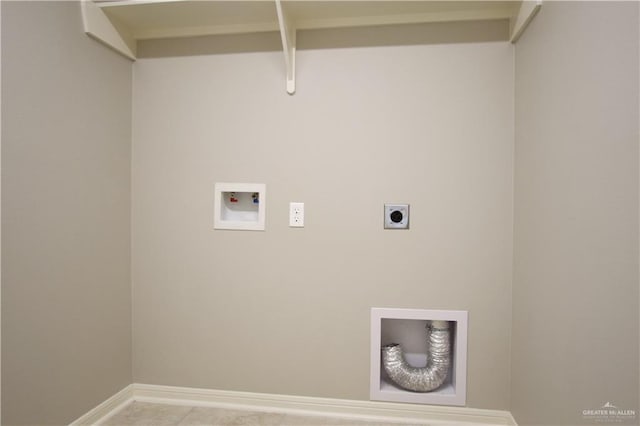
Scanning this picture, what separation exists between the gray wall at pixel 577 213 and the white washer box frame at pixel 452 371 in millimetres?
244

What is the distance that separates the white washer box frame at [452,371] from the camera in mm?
1557

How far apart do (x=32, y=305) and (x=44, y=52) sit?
1074 mm

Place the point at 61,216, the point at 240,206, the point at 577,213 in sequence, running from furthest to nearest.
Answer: the point at 240,206
the point at 61,216
the point at 577,213

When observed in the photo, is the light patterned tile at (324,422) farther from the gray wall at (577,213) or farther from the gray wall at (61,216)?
the gray wall at (61,216)

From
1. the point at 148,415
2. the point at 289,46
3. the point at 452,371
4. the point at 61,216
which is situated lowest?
the point at 148,415

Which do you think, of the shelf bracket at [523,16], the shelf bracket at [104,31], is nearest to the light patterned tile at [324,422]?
the shelf bracket at [523,16]

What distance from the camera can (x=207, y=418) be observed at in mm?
1603

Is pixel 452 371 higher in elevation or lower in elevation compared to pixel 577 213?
lower

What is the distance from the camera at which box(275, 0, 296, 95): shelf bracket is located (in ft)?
4.93

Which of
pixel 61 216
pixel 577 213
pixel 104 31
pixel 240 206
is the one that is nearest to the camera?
pixel 577 213

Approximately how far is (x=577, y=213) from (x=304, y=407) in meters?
1.56

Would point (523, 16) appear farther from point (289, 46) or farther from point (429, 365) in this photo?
point (429, 365)

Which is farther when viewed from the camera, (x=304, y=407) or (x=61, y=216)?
(x=304, y=407)

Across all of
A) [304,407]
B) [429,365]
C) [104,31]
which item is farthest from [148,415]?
[104,31]
